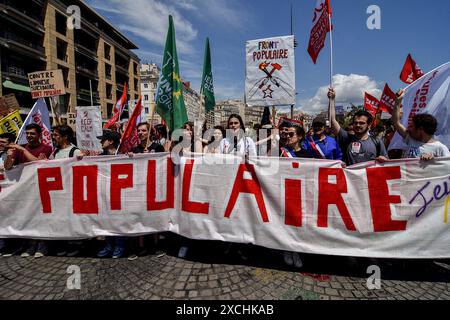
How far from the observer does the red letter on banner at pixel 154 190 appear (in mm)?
3363

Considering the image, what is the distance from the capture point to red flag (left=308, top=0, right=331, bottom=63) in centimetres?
420

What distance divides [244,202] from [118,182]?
1865 millimetres

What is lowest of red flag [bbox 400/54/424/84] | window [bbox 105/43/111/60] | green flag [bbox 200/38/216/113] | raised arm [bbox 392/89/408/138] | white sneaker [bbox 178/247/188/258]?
white sneaker [bbox 178/247/188/258]

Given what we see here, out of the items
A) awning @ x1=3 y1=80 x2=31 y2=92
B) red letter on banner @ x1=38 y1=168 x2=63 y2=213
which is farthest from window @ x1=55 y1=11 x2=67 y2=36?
red letter on banner @ x1=38 y1=168 x2=63 y2=213

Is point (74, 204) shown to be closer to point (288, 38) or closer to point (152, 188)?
point (152, 188)

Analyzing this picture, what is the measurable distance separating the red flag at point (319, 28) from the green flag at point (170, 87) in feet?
9.02

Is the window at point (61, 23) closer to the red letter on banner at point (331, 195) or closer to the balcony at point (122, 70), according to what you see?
the balcony at point (122, 70)

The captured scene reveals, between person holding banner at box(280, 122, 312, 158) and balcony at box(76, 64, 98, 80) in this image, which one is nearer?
person holding banner at box(280, 122, 312, 158)

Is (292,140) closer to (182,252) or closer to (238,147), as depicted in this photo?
(238,147)

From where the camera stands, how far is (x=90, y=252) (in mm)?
3486

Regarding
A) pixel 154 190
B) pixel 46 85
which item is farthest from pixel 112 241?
pixel 46 85

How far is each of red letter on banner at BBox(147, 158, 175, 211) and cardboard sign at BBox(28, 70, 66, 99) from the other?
3.95m

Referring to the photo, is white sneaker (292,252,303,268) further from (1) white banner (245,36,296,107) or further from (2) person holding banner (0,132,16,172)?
(2) person holding banner (0,132,16,172)
